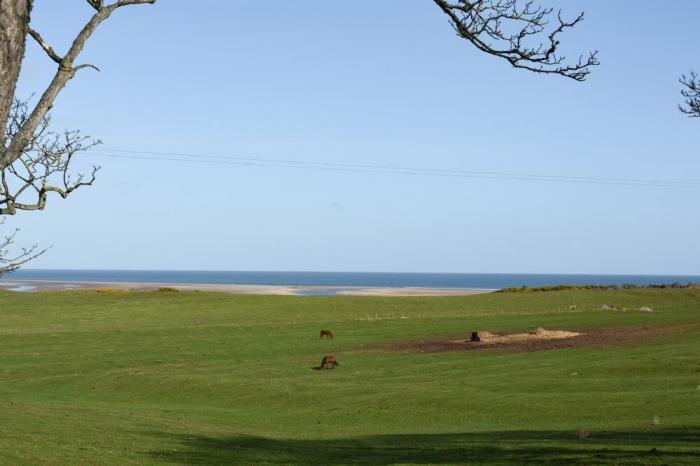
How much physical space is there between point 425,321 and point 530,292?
39266mm

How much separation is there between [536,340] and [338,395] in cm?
2282

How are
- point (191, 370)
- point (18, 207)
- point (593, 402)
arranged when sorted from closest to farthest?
point (18, 207), point (593, 402), point (191, 370)

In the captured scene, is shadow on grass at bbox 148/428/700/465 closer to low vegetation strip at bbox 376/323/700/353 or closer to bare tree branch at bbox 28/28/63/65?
bare tree branch at bbox 28/28/63/65

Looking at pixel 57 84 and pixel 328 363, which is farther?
pixel 328 363

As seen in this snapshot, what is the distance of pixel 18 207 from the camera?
1341 cm

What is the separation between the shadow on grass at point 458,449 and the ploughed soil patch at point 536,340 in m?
26.1

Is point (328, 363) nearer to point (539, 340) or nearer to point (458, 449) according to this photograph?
point (539, 340)

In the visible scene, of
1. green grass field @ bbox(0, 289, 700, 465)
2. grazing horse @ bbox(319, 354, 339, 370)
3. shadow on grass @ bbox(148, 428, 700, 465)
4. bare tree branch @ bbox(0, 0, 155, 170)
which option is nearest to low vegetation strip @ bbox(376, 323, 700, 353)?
green grass field @ bbox(0, 289, 700, 465)

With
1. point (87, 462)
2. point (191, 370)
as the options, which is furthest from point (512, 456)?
point (191, 370)

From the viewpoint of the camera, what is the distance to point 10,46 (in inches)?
366

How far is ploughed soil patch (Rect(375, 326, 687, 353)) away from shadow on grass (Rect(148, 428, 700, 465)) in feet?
85.7

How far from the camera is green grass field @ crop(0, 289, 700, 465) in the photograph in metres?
22.5

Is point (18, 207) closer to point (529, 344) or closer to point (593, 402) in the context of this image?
point (593, 402)

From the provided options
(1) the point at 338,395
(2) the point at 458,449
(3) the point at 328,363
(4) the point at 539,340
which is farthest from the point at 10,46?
(4) the point at 539,340
